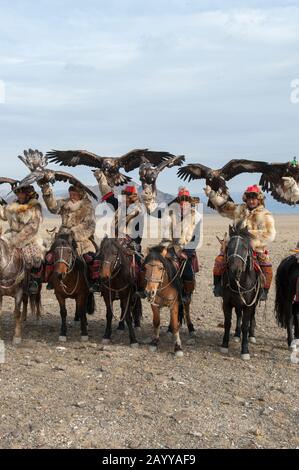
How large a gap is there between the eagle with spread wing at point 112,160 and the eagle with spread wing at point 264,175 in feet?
3.38

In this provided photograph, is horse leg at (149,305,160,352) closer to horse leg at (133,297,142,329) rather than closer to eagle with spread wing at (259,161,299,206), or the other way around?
horse leg at (133,297,142,329)

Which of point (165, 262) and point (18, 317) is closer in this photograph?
point (165, 262)

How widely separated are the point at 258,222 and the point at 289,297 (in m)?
1.51

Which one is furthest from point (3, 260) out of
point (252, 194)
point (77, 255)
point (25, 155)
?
point (252, 194)

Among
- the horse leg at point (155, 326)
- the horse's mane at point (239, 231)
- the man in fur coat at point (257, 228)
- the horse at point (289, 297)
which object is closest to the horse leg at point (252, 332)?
the horse at point (289, 297)

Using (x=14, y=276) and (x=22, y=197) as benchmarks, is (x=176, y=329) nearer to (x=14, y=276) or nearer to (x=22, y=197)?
(x=14, y=276)

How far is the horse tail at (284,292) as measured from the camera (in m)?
9.80

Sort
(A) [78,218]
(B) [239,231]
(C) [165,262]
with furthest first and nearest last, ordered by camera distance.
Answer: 1. (A) [78,218]
2. (C) [165,262]
3. (B) [239,231]

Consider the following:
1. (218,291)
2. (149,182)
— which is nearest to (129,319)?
(218,291)

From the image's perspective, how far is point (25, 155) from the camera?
10.0m

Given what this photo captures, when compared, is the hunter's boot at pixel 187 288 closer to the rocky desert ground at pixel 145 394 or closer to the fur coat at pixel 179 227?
the fur coat at pixel 179 227

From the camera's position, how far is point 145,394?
24.7 feet
